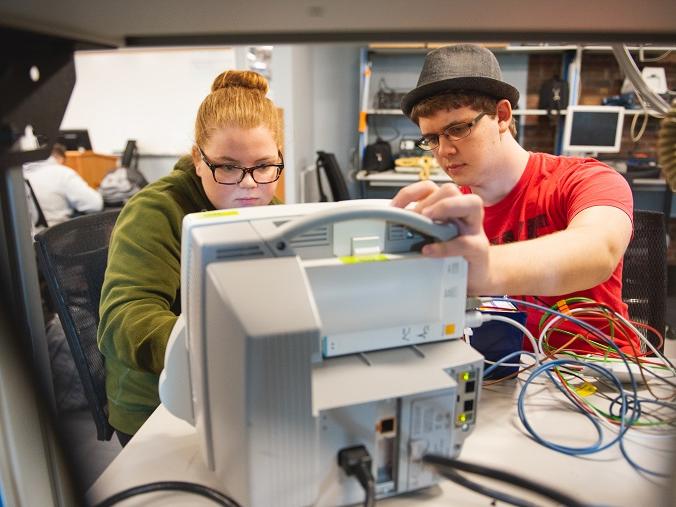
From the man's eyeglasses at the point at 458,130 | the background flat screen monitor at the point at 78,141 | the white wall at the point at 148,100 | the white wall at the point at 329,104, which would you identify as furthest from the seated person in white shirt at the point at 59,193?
the man's eyeglasses at the point at 458,130

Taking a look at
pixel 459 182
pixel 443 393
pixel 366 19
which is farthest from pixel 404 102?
pixel 443 393

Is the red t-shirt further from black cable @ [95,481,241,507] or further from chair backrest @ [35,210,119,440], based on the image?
chair backrest @ [35,210,119,440]

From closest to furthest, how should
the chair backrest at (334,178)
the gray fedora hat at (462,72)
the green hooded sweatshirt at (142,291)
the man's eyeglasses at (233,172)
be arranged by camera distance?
the green hooded sweatshirt at (142,291) → the man's eyeglasses at (233,172) → the gray fedora hat at (462,72) → the chair backrest at (334,178)

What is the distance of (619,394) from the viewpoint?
809 mm

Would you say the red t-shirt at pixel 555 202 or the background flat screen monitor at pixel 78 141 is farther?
the background flat screen monitor at pixel 78 141

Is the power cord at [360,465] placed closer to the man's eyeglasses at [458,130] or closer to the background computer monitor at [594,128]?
the man's eyeglasses at [458,130]

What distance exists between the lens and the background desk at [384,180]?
Result: 12.3 feet

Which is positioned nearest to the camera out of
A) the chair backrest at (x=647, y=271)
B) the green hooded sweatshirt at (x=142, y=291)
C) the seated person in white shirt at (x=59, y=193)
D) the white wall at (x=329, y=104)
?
the green hooded sweatshirt at (x=142, y=291)

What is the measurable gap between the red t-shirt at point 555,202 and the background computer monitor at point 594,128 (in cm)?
259

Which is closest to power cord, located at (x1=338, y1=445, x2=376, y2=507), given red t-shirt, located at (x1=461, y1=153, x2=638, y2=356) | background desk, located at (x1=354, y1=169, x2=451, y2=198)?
red t-shirt, located at (x1=461, y1=153, x2=638, y2=356)

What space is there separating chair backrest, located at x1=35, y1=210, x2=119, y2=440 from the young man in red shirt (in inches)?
33.6

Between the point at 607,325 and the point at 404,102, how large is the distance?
2.33ft

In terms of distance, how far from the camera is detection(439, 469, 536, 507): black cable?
560 mm

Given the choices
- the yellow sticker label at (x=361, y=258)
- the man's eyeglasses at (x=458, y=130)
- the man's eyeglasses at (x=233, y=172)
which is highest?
the man's eyeglasses at (x=458, y=130)
